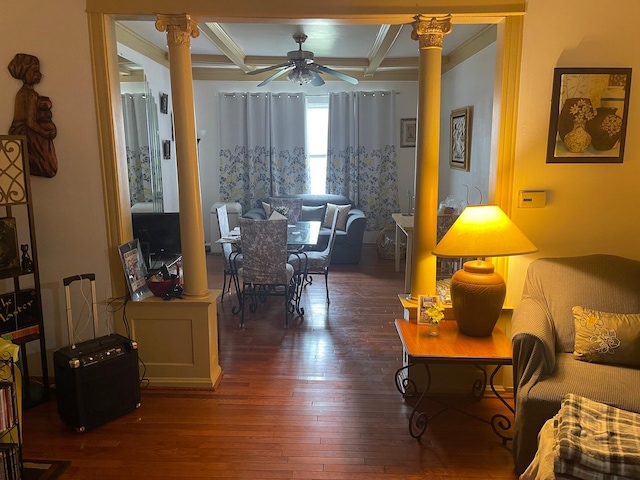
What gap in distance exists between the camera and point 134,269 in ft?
10.3

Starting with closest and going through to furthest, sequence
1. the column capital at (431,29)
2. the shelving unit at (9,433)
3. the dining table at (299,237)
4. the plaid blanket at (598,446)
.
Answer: the plaid blanket at (598,446) → the shelving unit at (9,433) → the column capital at (431,29) → the dining table at (299,237)

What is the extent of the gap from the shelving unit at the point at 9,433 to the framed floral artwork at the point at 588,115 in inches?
123

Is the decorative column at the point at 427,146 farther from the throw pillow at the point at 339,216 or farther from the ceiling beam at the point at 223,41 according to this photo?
the throw pillow at the point at 339,216

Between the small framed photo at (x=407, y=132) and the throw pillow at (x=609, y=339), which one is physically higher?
the small framed photo at (x=407, y=132)

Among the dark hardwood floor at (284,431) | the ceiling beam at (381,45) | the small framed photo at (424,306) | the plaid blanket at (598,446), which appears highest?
the ceiling beam at (381,45)

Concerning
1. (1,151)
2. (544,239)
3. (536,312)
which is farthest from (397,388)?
(1,151)

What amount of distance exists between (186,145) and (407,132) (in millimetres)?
5033

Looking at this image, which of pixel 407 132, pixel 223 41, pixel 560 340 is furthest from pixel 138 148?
pixel 560 340

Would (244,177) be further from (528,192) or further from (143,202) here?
(528,192)

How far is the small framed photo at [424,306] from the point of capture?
292 centimetres

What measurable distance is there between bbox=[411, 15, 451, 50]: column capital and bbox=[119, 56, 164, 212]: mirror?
3311mm

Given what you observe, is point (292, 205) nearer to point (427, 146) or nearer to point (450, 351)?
point (427, 146)

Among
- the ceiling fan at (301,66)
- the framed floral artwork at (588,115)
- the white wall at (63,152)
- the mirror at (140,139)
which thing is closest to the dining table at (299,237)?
the mirror at (140,139)

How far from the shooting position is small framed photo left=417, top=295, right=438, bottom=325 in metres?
2.92
